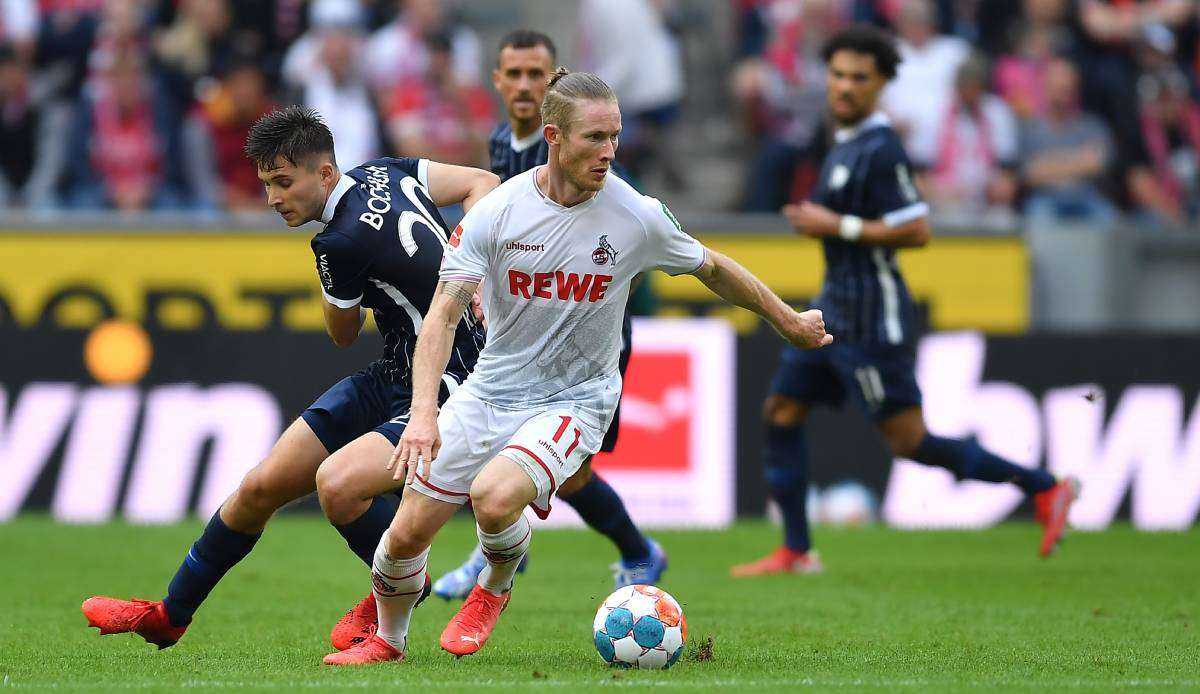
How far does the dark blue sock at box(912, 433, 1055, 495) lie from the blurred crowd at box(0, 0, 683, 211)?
6162 millimetres

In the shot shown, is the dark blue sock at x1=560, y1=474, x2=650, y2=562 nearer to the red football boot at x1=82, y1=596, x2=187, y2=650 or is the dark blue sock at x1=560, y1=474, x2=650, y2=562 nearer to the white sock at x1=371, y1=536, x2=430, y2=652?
the white sock at x1=371, y1=536, x2=430, y2=652

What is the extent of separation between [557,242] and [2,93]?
954 cm

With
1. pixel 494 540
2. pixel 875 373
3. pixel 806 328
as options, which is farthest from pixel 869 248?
pixel 494 540

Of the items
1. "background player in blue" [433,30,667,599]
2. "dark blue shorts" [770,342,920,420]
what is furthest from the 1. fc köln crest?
"dark blue shorts" [770,342,920,420]

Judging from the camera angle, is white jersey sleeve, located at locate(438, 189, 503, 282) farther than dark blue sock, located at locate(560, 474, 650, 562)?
No

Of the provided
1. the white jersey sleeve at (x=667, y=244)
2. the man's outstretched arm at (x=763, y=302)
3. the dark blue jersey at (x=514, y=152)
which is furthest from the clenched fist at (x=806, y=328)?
the dark blue jersey at (x=514, y=152)

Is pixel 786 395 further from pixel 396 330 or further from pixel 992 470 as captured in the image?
pixel 396 330

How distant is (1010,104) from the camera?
1562 centimetres

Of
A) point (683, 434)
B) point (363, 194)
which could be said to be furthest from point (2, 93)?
point (363, 194)

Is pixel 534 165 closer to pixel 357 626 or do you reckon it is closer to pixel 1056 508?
pixel 357 626

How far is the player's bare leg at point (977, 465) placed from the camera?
8.99 m

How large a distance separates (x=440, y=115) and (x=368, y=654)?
9.03m

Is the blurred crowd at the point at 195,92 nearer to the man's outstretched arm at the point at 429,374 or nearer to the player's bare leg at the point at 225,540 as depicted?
the player's bare leg at the point at 225,540

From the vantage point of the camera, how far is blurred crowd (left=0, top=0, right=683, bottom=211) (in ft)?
46.2
